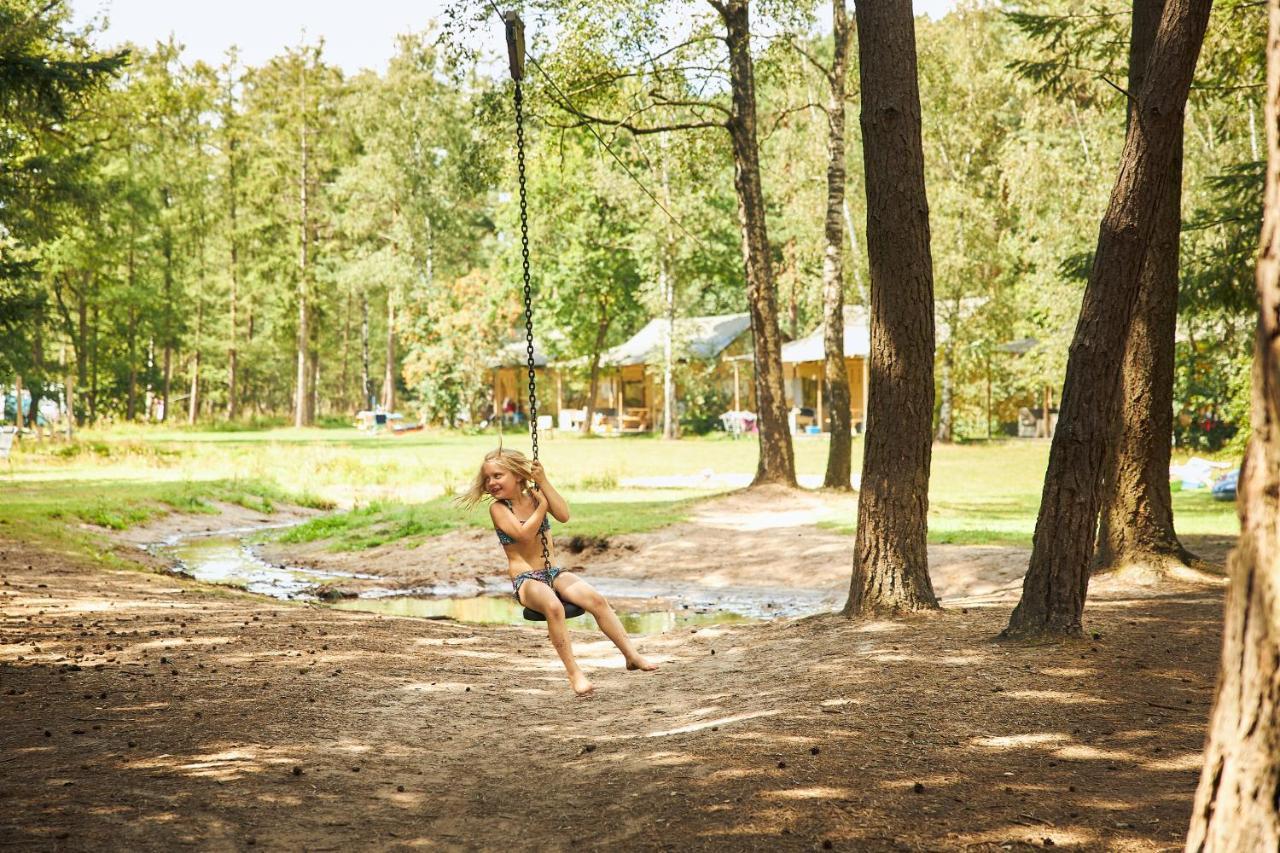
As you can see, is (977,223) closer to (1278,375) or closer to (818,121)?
(818,121)

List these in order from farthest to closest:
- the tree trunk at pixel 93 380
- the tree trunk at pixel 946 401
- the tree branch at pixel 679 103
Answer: the tree trunk at pixel 93 380
the tree trunk at pixel 946 401
the tree branch at pixel 679 103

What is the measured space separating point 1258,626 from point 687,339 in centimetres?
4435

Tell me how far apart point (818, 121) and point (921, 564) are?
1190 inches

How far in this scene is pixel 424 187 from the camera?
54844 mm

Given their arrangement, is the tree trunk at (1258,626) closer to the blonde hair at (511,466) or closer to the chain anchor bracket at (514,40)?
the blonde hair at (511,466)

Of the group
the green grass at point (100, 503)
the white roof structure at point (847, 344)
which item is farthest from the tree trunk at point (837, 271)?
the white roof structure at point (847, 344)

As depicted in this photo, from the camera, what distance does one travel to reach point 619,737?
6.50 m

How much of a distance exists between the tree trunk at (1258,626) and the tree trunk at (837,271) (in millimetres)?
17322

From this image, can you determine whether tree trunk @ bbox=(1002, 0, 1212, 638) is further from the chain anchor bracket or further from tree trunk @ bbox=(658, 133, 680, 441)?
tree trunk @ bbox=(658, 133, 680, 441)

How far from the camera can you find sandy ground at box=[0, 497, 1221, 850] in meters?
4.70

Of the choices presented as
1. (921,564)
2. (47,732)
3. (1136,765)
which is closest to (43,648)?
(47,732)

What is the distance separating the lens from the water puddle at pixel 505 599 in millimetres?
12828

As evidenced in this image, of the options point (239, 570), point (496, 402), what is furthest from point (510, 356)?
point (239, 570)

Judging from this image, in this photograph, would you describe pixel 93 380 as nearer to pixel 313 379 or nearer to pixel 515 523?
pixel 313 379
